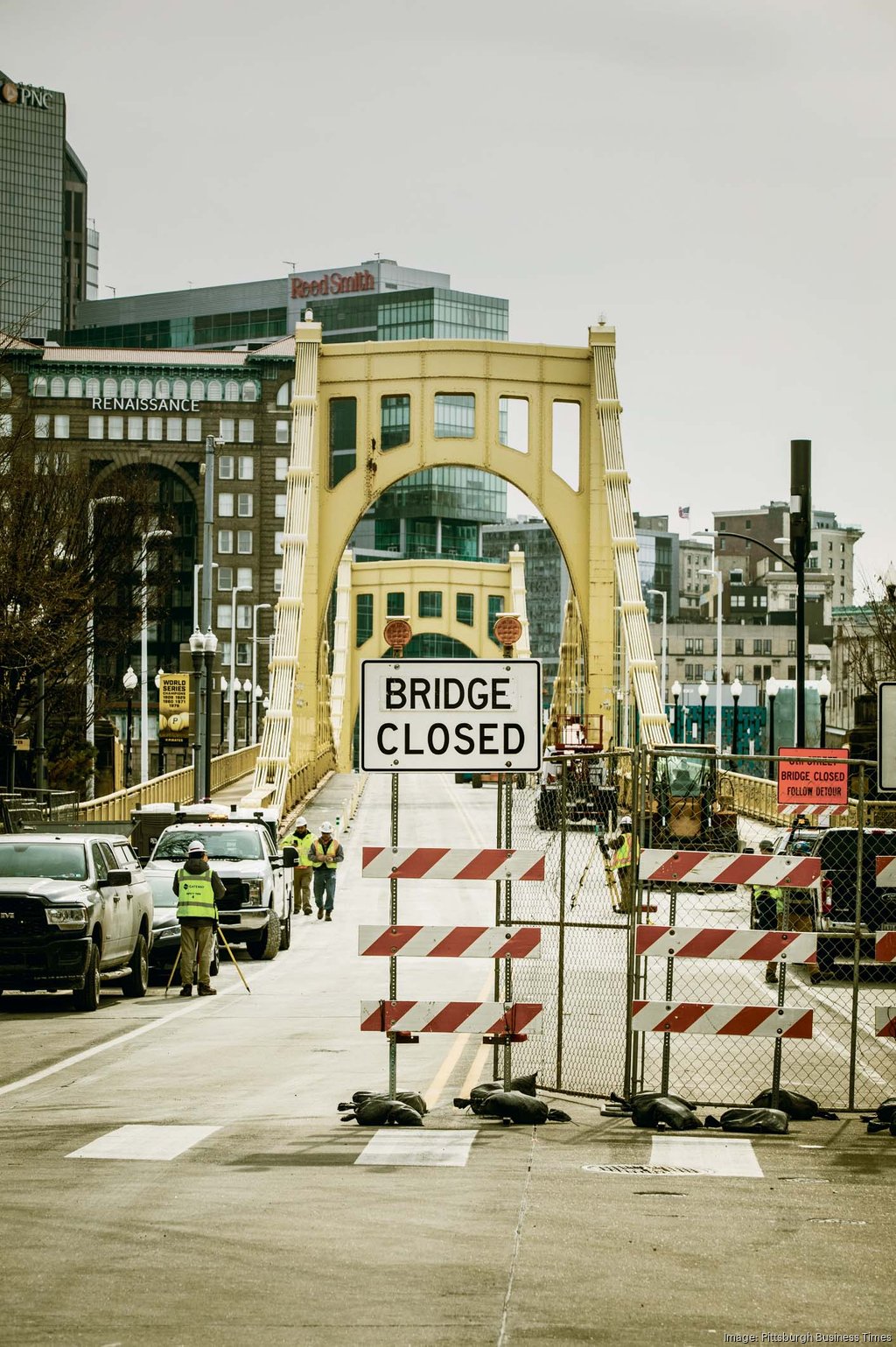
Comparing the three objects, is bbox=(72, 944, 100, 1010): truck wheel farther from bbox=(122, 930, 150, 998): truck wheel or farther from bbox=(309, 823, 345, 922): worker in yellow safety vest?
bbox=(309, 823, 345, 922): worker in yellow safety vest

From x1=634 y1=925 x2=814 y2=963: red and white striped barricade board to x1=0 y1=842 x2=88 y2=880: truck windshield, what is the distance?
9.27 metres

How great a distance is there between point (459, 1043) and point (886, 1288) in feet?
30.7

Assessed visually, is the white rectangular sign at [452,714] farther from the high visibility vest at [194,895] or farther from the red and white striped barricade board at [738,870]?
the high visibility vest at [194,895]

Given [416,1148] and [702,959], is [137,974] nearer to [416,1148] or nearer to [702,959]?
[702,959]

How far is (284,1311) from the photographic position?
7.10 metres

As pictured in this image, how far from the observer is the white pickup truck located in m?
26.0

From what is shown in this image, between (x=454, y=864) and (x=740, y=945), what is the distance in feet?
6.10

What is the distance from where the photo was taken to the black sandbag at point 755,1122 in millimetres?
11805

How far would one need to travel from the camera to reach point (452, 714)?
12.3 m

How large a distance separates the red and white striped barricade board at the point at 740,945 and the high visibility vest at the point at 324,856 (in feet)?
72.3

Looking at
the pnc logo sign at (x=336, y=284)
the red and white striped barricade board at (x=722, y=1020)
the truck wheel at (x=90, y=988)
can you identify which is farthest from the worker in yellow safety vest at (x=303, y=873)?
the pnc logo sign at (x=336, y=284)

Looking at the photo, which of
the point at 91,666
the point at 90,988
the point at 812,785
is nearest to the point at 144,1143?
the point at 90,988

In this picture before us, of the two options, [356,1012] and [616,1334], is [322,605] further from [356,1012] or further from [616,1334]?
[616,1334]

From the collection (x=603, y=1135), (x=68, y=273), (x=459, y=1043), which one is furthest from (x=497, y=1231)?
(x=68, y=273)
